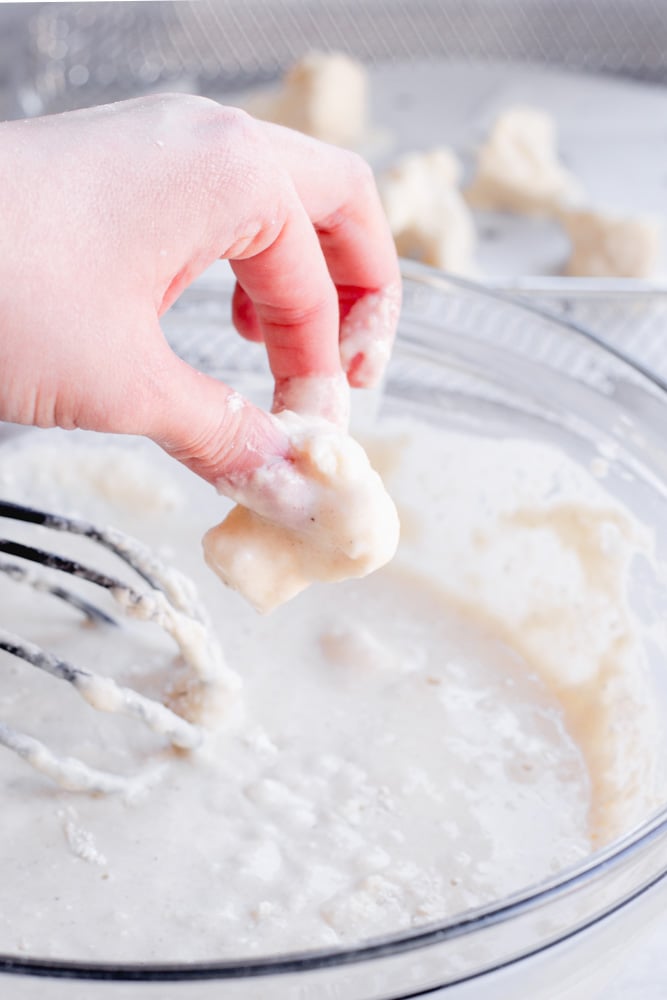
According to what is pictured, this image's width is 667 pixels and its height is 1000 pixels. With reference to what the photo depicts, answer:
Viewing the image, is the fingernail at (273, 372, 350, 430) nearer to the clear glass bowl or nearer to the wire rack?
Answer: the clear glass bowl

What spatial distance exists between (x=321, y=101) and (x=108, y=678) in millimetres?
854

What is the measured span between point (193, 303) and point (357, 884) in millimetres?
418

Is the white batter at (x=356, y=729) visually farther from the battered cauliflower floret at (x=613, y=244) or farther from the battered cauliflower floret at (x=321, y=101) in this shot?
the battered cauliflower floret at (x=321, y=101)

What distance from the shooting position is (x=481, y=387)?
31.6 inches

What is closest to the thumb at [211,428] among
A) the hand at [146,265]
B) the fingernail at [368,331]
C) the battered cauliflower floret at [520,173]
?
the hand at [146,265]

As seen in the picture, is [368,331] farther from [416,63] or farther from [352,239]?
[416,63]

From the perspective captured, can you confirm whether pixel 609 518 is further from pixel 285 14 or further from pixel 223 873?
pixel 285 14

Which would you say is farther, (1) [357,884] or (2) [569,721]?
(2) [569,721]

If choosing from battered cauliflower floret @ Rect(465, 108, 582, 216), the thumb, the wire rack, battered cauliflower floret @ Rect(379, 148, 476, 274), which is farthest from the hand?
the wire rack

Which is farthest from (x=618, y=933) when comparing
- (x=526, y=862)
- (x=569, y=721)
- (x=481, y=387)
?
(x=481, y=387)

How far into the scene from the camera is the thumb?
16.6 inches

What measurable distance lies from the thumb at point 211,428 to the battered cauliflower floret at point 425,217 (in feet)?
2.16

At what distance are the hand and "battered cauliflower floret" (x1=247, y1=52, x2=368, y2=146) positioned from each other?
81 centimetres

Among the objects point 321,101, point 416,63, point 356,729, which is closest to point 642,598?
point 356,729
